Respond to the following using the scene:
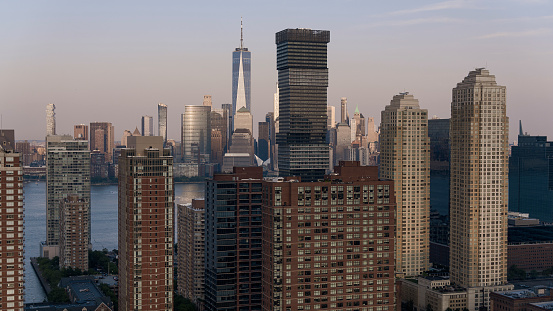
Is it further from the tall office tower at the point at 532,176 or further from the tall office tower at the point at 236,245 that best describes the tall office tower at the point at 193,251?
the tall office tower at the point at 532,176

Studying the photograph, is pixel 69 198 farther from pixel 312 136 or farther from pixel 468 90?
pixel 468 90

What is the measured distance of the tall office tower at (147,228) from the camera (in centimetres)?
7631

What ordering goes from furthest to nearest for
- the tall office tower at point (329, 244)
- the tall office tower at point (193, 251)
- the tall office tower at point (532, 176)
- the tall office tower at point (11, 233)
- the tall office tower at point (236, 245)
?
1. the tall office tower at point (532, 176)
2. the tall office tower at point (193, 251)
3. the tall office tower at point (236, 245)
4. the tall office tower at point (329, 244)
5. the tall office tower at point (11, 233)

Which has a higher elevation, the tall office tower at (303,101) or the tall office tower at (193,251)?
the tall office tower at (303,101)

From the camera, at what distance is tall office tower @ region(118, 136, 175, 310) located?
76.3m

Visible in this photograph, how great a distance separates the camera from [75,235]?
14362 centimetres

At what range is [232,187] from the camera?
288 feet

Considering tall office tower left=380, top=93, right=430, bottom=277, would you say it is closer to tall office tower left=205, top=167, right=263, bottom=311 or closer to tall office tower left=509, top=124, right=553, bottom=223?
tall office tower left=205, top=167, right=263, bottom=311

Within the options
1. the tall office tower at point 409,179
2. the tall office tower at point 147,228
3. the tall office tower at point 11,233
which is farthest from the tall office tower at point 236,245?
the tall office tower at point 409,179

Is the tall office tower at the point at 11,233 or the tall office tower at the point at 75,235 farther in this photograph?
the tall office tower at the point at 75,235

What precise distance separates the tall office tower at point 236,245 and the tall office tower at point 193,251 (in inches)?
690

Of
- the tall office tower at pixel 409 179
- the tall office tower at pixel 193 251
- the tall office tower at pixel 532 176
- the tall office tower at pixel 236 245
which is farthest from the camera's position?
the tall office tower at pixel 532 176

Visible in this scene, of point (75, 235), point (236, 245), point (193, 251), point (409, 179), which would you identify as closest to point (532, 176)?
point (409, 179)

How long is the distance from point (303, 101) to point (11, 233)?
371ft
